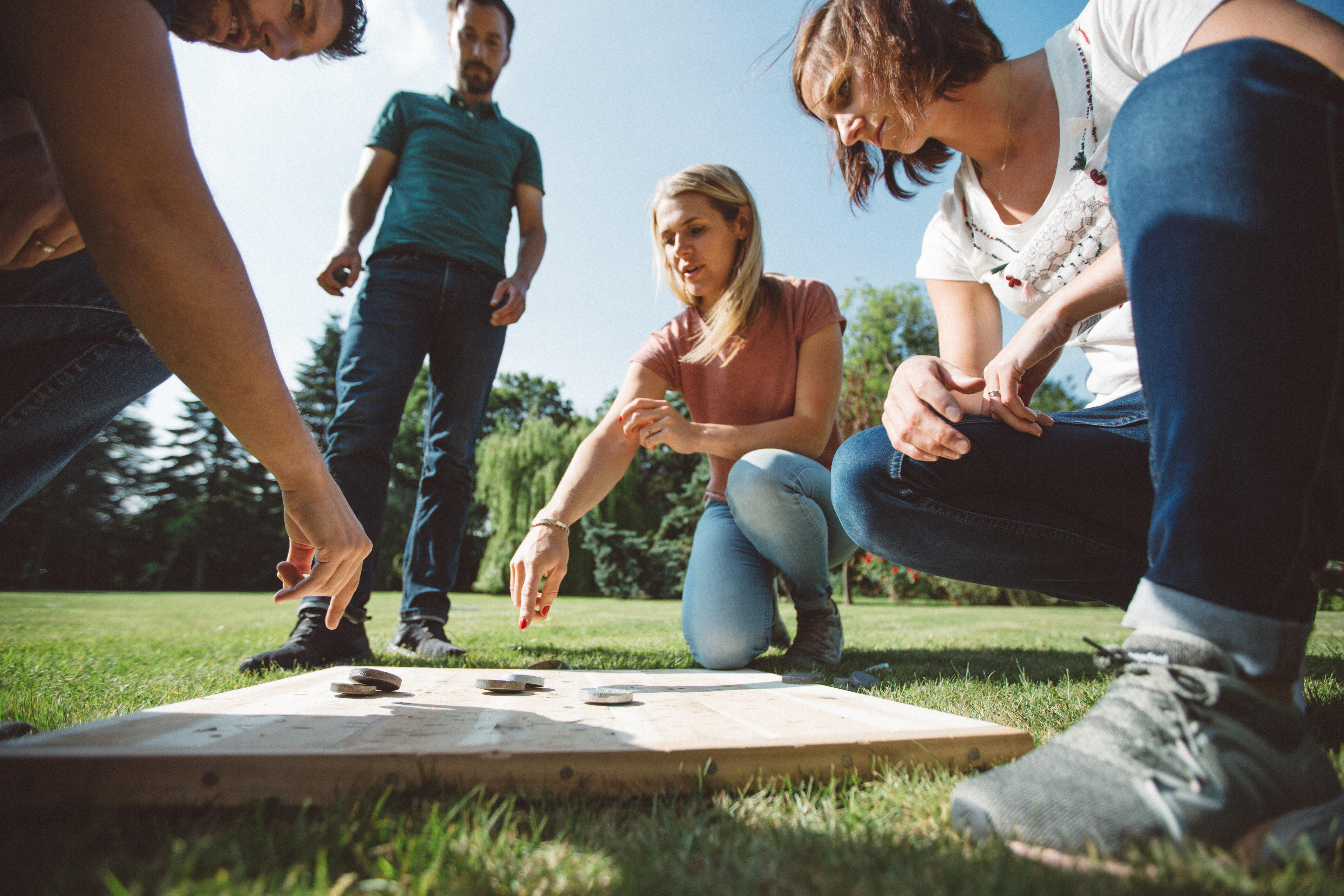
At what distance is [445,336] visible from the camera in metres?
3.01

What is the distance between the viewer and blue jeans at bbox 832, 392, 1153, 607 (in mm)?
1496

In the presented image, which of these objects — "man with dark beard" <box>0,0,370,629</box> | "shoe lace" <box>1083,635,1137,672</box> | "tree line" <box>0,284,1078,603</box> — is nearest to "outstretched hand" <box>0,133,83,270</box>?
"man with dark beard" <box>0,0,370,629</box>

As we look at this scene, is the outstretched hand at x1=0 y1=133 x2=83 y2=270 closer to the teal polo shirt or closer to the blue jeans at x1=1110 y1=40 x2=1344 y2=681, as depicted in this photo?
the blue jeans at x1=1110 y1=40 x2=1344 y2=681

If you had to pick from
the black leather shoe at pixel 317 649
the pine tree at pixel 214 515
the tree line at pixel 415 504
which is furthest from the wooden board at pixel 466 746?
the pine tree at pixel 214 515

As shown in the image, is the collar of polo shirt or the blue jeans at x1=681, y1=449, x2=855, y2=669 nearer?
the blue jeans at x1=681, y1=449, x2=855, y2=669

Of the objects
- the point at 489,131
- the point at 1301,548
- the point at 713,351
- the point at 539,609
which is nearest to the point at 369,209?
the point at 489,131

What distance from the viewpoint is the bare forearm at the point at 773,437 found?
266cm

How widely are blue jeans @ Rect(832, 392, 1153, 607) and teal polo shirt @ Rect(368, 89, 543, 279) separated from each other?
2.09 metres

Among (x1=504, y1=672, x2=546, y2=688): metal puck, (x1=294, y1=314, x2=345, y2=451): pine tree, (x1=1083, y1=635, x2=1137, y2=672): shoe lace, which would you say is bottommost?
(x1=504, y1=672, x2=546, y2=688): metal puck

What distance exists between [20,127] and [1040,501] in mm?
2037

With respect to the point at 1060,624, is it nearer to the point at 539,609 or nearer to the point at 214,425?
the point at 539,609

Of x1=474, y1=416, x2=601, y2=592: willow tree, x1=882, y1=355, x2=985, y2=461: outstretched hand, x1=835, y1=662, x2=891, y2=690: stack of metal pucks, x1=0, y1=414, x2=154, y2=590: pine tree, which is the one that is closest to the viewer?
x1=882, y1=355, x2=985, y2=461: outstretched hand

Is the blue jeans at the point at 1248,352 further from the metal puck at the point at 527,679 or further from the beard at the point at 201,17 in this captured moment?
the beard at the point at 201,17

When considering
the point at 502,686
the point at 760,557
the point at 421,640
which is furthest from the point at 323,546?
the point at 760,557
